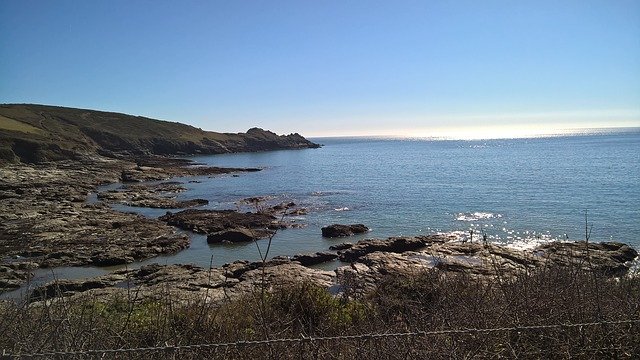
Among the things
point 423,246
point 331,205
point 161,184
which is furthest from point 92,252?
point 161,184

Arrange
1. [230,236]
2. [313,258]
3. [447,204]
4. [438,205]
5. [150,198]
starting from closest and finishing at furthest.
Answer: [313,258]
[230,236]
[438,205]
[447,204]
[150,198]

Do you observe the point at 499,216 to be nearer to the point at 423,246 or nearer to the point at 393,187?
the point at 423,246

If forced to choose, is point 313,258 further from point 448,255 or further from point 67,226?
point 67,226

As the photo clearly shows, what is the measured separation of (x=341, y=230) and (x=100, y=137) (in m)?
88.6

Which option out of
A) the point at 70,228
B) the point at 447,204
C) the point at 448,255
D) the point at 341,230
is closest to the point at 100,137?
the point at 70,228

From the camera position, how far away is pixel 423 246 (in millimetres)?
23531

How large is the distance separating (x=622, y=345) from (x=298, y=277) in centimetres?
1312

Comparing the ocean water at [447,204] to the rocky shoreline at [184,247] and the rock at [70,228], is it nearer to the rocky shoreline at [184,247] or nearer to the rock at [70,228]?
the rocky shoreline at [184,247]

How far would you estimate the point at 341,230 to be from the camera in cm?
2733

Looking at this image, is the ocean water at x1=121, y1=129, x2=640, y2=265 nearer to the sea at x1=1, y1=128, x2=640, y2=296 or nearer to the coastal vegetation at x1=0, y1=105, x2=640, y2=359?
the sea at x1=1, y1=128, x2=640, y2=296

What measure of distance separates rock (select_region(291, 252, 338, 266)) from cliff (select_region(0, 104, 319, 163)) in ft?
175

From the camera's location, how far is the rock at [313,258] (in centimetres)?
2158

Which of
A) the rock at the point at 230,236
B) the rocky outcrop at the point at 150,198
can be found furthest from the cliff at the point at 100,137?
the rock at the point at 230,236

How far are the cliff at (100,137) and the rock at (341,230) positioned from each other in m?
50.9
